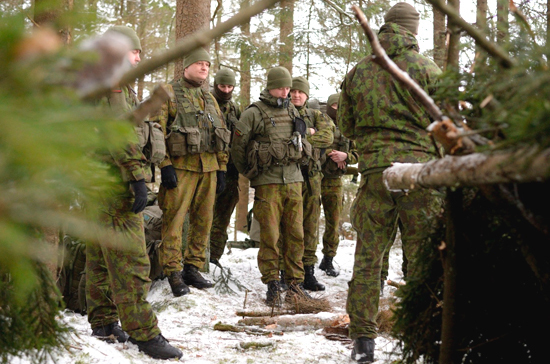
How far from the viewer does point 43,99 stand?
804 millimetres

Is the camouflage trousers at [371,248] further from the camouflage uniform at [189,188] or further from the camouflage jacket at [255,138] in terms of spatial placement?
the camouflage uniform at [189,188]

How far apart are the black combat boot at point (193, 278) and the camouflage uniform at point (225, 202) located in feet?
3.32

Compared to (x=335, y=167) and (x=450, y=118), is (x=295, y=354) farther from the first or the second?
(x=335, y=167)

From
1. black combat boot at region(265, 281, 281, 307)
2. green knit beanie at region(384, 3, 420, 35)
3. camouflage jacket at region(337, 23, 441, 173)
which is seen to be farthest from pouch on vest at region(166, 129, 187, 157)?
green knit beanie at region(384, 3, 420, 35)

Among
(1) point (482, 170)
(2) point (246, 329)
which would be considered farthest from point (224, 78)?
(1) point (482, 170)

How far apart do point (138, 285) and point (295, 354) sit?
4.39 feet

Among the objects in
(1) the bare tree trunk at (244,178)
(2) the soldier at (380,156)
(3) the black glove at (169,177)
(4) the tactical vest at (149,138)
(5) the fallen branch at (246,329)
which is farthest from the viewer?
(1) the bare tree trunk at (244,178)

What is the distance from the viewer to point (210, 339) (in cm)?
443

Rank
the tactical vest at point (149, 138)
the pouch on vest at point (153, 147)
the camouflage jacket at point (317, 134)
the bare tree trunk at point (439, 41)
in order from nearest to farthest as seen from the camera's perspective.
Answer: the tactical vest at point (149, 138) < the pouch on vest at point (153, 147) < the camouflage jacket at point (317, 134) < the bare tree trunk at point (439, 41)

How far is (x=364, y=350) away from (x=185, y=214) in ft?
8.53

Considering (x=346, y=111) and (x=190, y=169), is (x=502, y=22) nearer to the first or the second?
(x=346, y=111)

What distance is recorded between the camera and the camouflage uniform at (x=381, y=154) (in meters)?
3.75

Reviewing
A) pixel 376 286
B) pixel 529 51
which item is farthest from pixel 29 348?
pixel 376 286

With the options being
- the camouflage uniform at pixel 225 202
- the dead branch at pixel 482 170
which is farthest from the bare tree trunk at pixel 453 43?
the camouflage uniform at pixel 225 202
